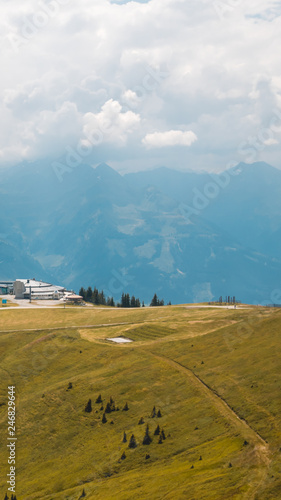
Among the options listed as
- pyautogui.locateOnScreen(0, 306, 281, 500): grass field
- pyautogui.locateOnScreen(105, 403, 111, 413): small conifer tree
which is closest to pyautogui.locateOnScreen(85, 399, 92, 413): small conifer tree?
pyautogui.locateOnScreen(0, 306, 281, 500): grass field

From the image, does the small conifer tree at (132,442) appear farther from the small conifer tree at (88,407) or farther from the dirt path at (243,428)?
the small conifer tree at (88,407)

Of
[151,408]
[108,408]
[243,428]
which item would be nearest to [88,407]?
[108,408]

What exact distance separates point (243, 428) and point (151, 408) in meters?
21.1

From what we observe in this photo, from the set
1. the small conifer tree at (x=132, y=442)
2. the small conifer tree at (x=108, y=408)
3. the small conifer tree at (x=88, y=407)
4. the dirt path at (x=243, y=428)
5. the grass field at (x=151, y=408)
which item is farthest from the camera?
the small conifer tree at (x=88, y=407)

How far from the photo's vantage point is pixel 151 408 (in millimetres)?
86562

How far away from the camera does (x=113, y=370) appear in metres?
106

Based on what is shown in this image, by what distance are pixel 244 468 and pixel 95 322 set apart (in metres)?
104

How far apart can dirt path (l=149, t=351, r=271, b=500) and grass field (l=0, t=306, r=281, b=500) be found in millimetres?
182

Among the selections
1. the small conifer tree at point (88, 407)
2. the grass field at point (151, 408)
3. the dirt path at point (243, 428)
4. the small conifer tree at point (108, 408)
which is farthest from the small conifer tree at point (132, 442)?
the small conifer tree at point (88, 407)

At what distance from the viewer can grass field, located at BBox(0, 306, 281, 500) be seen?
201 feet

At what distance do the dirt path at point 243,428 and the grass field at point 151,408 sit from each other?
0.60ft

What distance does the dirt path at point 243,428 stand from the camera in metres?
54.6

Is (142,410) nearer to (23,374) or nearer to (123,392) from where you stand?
(123,392)

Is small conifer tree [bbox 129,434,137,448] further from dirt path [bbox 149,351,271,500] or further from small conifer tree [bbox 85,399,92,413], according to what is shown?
small conifer tree [bbox 85,399,92,413]
